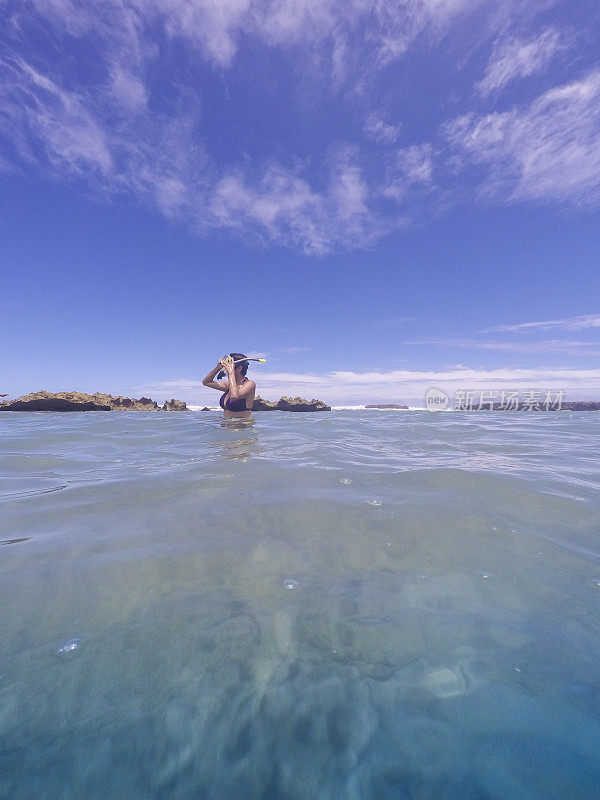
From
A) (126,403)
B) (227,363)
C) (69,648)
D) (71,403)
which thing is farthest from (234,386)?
(126,403)

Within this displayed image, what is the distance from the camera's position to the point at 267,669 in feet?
4.46

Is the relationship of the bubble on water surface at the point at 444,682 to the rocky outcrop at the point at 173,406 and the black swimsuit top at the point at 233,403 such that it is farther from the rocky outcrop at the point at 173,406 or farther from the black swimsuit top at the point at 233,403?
the rocky outcrop at the point at 173,406

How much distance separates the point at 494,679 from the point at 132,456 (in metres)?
5.57

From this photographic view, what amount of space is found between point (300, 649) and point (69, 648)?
1.08 meters

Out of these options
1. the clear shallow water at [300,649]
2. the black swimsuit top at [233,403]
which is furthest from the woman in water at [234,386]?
the clear shallow water at [300,649]

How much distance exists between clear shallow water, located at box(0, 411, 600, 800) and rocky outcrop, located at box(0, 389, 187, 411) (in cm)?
2208

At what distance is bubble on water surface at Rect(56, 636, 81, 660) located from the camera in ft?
4.64

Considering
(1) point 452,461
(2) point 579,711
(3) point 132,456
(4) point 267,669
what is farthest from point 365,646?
(3) point 132,456

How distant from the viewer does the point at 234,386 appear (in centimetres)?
1014

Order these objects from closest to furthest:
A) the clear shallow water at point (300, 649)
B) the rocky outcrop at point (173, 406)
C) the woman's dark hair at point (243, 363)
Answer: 1. the clear shallow water at point (300, 649)
2. the woman's dark hair at point (243, 363)
3. the rocky outcrop at point (173, 406)

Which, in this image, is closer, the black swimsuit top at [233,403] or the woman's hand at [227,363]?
the woman's hand at [227,363]

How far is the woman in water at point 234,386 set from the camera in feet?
32.5

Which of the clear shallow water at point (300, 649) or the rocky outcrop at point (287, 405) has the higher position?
the rocky outcrop at point (287, 405)

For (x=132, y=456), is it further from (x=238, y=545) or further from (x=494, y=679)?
(x=494, y=679)
